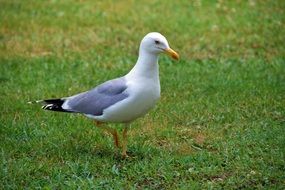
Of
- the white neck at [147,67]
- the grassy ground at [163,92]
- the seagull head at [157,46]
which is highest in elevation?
the seagull head at [157,46]

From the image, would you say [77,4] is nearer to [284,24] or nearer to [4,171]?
[284,24]

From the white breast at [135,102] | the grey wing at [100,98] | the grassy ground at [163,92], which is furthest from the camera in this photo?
the grey wing at [100,98]

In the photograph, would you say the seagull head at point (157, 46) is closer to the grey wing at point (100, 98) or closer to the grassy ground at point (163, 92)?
the grey wing at point (100, 98)

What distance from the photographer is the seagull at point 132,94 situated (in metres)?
6.03

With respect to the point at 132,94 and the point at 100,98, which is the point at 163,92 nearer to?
the point at 100,98

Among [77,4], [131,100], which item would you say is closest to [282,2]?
[77,4]

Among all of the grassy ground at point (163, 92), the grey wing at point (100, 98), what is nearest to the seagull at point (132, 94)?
the grey wing at point (100, 98)

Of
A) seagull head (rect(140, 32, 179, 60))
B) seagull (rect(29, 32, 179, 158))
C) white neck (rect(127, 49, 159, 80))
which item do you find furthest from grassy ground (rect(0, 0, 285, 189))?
seagull head (rect(140, 32, 179, 60))

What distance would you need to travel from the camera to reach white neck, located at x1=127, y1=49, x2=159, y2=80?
6.11m

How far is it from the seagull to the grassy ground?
1.33 feet

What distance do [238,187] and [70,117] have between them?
2.56m

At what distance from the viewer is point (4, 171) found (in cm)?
577

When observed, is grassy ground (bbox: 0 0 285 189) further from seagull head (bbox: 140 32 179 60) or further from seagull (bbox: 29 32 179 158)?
seagull head (bbox: 140 32 179 60)

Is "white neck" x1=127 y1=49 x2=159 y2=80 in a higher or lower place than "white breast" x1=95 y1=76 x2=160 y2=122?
higher
